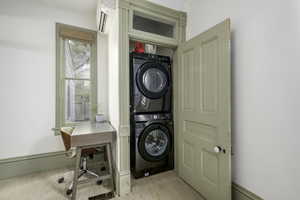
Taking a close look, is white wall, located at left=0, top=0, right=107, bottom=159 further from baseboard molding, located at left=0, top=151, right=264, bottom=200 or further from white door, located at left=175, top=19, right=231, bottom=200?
white door, located at left=175, top=19, right=231, bottom=200

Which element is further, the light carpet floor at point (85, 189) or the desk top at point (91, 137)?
the light carpet floor at point (85, 189)

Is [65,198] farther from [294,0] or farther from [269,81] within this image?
[294,0]

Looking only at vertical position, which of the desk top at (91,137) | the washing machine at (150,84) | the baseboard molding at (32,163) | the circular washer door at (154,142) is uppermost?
the washing machine at (150,84)

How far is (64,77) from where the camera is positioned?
8.16ft

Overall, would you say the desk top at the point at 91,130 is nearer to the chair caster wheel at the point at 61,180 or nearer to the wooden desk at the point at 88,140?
the wooden desk at the point at 88,140

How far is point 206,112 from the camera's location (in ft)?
5.10

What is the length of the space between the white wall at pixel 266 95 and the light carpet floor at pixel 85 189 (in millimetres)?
790

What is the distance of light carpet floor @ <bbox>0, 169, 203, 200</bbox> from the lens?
167 cm

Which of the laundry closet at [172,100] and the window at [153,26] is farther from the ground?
the window at [153,26]

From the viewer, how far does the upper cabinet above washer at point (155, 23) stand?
178 centimetres

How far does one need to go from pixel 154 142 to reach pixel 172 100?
76cm

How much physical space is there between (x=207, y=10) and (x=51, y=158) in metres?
3.33

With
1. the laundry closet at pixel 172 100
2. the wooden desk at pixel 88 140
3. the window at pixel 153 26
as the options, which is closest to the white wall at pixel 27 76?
the wooden desk at pixel 88 140

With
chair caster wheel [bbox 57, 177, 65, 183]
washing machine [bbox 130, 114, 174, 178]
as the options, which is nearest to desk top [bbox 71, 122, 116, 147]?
washing machine [bbox 130, 114, 174, 178]
